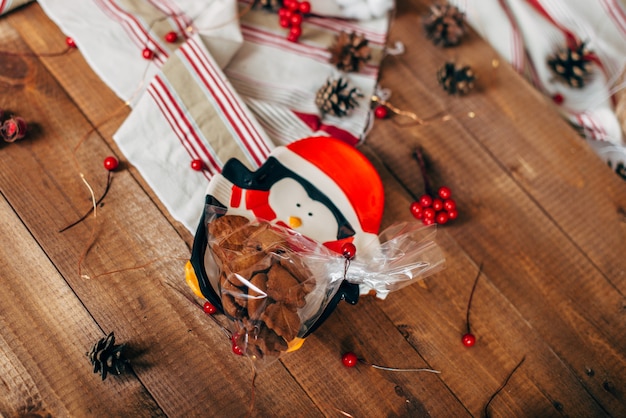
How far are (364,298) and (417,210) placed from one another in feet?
0.59

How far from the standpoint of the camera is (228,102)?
0.91 meters

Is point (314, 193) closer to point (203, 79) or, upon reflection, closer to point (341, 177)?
point (341, 177)

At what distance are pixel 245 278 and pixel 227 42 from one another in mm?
474

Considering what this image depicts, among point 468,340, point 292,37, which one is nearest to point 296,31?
point 292,37

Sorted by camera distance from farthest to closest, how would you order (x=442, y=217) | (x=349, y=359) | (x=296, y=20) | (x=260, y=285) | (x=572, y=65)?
(x=572, y=65) → (x=296, y=20) → (x=442, y=217) → (x=349, y=359) → (x=260, y=285)

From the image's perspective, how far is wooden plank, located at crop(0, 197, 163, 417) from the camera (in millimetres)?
740

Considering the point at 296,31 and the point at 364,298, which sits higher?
the point at 296,31

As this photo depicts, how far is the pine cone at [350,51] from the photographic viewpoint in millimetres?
991

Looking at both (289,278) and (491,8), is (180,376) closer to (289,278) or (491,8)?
(289,278)

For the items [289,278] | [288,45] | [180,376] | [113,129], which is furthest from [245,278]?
[288,45]

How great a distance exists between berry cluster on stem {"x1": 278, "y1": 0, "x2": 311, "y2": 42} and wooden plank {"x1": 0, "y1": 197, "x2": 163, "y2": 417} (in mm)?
594

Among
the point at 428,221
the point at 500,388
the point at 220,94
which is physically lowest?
the point at 500,388

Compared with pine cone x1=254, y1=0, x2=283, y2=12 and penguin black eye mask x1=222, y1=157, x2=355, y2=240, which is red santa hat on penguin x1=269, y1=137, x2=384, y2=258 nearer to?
penguin black eye mask x1=222, y1=157, x2=355, y2=240

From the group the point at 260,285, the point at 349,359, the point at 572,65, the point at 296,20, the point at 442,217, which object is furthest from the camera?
the point at 572,65
